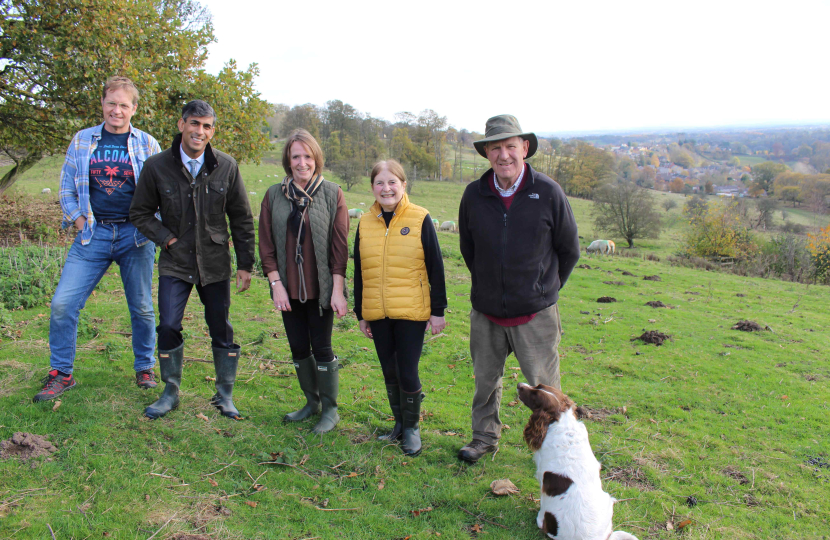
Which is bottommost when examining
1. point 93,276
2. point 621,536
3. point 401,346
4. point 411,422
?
point 621,536

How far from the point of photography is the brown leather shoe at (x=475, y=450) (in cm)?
429

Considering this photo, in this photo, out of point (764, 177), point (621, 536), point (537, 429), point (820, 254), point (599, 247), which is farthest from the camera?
point (764, 177)

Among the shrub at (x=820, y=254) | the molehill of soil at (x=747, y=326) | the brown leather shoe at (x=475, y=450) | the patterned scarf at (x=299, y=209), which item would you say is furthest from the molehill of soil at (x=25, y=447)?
the shrub at (x=820, y=254)

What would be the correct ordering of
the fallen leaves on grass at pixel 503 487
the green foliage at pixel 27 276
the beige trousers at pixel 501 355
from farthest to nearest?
the green foliage at pixel 27 276
the beige trousers at pixel 501 355
the fallen leaves on grass at pixel 503 487

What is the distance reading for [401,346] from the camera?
415cm

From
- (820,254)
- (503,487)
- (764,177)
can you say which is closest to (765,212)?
(820,254)

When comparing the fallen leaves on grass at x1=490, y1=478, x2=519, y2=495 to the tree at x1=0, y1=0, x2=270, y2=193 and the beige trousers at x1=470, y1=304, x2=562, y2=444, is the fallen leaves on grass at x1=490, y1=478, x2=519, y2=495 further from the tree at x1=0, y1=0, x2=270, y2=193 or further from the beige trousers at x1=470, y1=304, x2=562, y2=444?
the tree at x1=0, y1=0, x2=270, y2=193

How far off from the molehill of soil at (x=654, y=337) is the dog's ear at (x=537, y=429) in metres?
6.40

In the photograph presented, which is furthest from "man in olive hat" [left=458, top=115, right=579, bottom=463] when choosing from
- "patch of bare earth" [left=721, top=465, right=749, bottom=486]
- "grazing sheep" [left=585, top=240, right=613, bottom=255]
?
"grazing sheep" [left=585, top=240, right=613, bottom=255]

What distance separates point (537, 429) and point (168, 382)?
3.42 metres

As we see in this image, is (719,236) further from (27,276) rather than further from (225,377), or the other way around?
(27,276)

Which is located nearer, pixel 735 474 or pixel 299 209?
pixel 299 209

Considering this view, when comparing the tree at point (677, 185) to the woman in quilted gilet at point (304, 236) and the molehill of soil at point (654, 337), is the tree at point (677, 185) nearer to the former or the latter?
the molehill of soil at point (654, 337)

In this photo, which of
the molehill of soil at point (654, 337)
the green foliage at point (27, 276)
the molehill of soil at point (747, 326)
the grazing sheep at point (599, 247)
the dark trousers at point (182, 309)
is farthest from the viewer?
the grazing sheep at point (599, 247)
